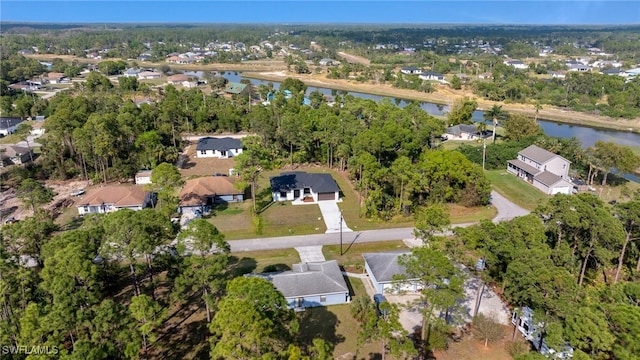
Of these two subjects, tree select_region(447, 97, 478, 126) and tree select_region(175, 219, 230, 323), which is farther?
tree select_region(447, 97, 478, 126)

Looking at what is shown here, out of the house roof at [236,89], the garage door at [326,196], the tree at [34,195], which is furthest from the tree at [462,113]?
the tree at [34,195]

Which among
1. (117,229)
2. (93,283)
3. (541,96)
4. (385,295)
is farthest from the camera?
(541,96)

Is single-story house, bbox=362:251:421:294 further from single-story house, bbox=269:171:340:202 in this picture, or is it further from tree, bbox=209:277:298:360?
single-story house, bbox=269:171:340:202

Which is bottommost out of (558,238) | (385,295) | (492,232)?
(385,295)

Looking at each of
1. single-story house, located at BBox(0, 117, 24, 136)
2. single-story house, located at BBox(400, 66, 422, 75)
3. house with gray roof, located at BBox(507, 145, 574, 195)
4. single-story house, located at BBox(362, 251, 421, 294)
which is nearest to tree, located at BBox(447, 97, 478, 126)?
house with gray roof, located at BBox(507, 145, 574, 195)

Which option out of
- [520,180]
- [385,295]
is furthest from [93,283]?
[520,180]

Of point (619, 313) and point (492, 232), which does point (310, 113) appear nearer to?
point (492, 232)

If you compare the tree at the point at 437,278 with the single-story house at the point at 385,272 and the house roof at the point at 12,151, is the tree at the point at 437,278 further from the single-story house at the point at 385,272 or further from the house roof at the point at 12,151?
the house roof at the point at 12,151
